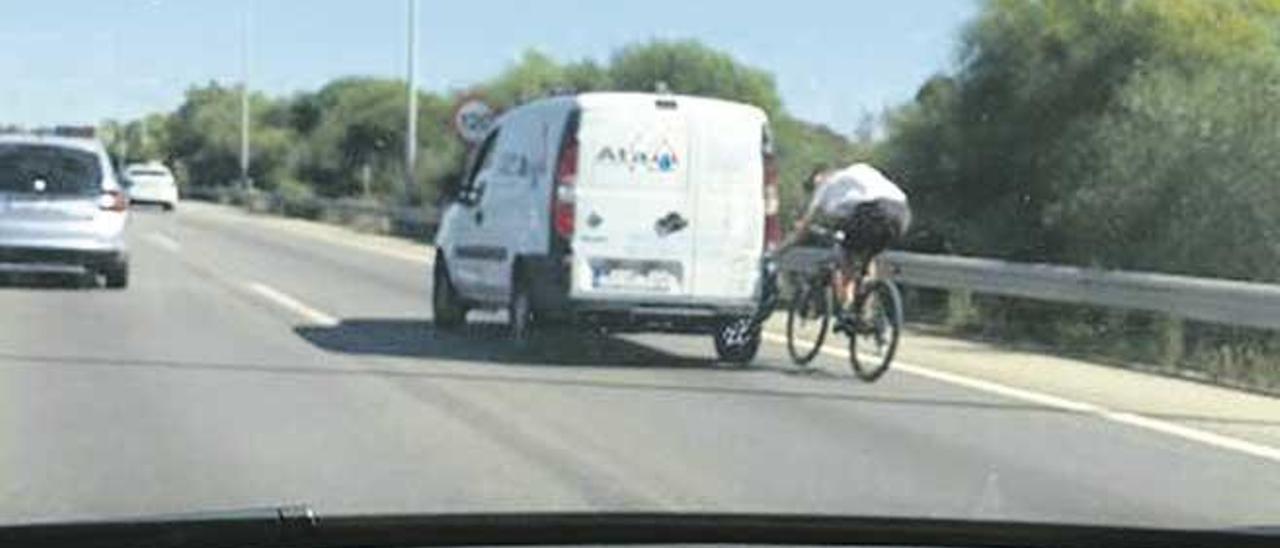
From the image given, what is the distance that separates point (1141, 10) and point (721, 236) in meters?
9.97

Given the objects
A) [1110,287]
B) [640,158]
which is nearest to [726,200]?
[640,158]

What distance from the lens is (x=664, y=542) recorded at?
12.0ft

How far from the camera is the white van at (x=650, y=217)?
14.7 meters

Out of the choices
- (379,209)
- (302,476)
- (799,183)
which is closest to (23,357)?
(302,476)

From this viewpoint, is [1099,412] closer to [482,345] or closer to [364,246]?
[482,345]

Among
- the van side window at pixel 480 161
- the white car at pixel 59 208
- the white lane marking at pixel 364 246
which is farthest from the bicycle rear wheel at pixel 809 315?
the white lane marking at pixel 364 246

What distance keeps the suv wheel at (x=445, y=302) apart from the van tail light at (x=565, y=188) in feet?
8.57

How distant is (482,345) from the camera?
16094 millimetres

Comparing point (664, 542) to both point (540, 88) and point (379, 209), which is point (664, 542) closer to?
point (379, 209)

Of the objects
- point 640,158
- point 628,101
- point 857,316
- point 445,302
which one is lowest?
point 445,302

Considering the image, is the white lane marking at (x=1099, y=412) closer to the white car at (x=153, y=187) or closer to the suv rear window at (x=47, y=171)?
the suv rear window at (x=47, y=171)

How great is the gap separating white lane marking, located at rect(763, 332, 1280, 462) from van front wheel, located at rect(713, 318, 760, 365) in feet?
2.96

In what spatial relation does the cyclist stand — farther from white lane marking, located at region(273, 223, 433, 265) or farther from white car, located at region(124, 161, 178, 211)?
white car, located at region(124, 161, 178, 211)

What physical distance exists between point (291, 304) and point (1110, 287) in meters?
7.43
